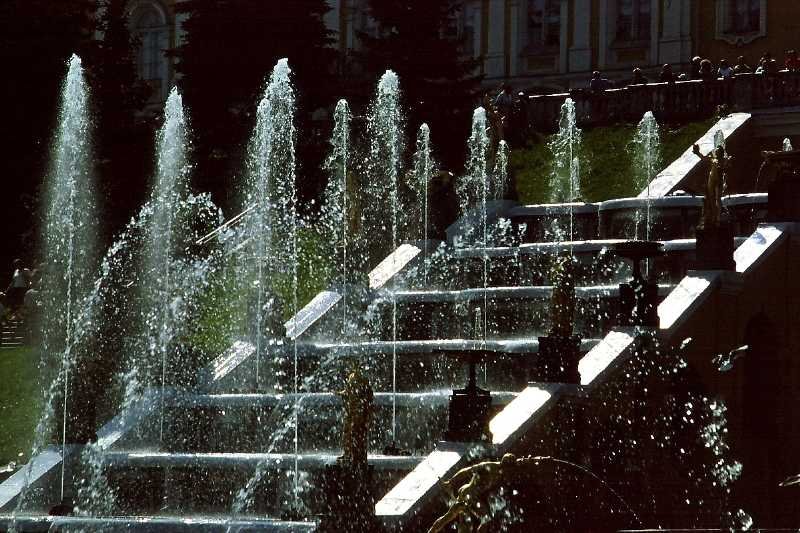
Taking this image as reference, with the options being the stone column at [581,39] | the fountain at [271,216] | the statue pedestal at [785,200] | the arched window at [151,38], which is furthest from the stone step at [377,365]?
the arched window at [151,38]

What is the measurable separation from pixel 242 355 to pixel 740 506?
583cm

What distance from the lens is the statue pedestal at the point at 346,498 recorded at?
1412cm

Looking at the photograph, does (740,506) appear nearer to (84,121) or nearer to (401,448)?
(401,448)

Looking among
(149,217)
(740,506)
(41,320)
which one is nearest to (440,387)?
(740,506)

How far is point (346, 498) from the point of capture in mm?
14117

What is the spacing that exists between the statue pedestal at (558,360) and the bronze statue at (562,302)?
0.10 metres

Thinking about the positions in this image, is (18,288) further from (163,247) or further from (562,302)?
(562,302)

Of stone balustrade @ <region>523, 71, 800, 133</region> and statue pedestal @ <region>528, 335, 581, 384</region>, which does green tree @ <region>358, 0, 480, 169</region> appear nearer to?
stone balustrade @ <region>523, 71, 800, 133</region>

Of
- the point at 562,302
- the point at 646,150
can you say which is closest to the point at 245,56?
the point at 646,150

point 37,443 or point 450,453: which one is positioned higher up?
point 450,453

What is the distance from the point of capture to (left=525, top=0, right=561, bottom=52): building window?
54.6 m

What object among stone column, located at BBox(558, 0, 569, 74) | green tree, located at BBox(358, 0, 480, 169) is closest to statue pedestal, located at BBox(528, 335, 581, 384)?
green tree, located at BBox(358, 0, 480, 169)

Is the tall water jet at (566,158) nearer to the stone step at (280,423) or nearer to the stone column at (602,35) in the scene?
the stone step at (280,423)

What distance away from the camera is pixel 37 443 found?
73.6ft
